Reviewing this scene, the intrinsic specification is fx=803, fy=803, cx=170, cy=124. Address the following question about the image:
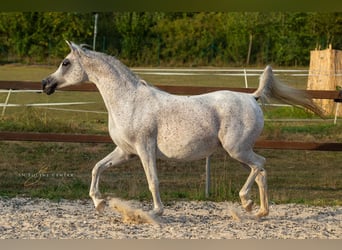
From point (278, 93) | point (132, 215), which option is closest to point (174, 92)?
point (278, 93)

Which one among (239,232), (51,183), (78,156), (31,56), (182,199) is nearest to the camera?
(239,232)

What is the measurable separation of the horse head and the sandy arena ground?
1.19m

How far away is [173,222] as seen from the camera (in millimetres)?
7094

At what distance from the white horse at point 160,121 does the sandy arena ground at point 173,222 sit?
23 cm

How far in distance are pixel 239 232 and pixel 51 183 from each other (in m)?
3.60

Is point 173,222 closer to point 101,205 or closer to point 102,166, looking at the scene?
point 101,205

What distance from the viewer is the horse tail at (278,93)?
7.42m

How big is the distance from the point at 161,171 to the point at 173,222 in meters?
3.64

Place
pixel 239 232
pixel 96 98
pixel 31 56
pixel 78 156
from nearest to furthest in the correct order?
pixel 239 232 → pixel 78 156 → pixel 96 98 → pixel 31 56

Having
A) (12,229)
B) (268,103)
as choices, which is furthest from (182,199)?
(12,229)

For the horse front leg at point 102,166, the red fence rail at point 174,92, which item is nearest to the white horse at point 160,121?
the horse front leg at point 102,166

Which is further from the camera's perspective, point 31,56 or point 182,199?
point 31,56

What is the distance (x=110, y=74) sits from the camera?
7180 mm

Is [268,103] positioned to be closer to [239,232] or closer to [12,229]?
[239,232]
